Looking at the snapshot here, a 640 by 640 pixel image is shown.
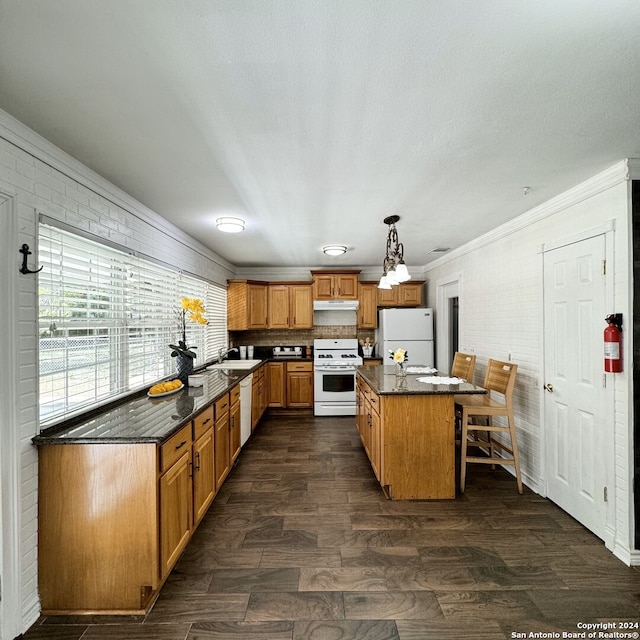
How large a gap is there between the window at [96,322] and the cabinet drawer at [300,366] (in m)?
2.41

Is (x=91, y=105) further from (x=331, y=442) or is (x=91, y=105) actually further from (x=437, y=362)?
(x=437, y=362)

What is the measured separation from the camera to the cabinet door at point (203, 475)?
88.0 inches

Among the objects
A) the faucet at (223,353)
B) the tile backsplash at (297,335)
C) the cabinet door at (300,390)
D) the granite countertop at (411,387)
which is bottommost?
the cabinet door at (300,390)

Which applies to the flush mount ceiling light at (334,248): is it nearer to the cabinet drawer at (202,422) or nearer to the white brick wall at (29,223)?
the cabinet drawer at (202,422)

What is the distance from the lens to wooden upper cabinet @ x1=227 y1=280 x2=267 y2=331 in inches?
220

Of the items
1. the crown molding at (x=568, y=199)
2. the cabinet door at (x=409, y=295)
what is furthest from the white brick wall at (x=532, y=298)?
the cabinet door at (x=409, y=295)

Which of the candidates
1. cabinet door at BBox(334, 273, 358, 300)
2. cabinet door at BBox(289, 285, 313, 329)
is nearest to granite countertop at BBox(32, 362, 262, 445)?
cabinet door at BBox(289, 285, 313, 329)

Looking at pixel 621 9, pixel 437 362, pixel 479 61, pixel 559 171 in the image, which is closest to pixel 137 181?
pixel 479 61

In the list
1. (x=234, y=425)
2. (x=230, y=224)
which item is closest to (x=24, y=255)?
(x=230, y=224)

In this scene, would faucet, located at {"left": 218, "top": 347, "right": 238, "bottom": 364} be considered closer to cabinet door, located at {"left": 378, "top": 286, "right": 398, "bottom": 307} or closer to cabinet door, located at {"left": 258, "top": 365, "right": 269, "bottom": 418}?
cabinet door, located at {"left": 258, "top": 365, "right": 269, "bottom": 418}

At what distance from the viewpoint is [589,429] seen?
2340 mm

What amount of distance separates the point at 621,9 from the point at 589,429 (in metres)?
2.37

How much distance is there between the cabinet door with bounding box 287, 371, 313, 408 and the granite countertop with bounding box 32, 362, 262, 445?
2713mm

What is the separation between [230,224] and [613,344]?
305 cm
